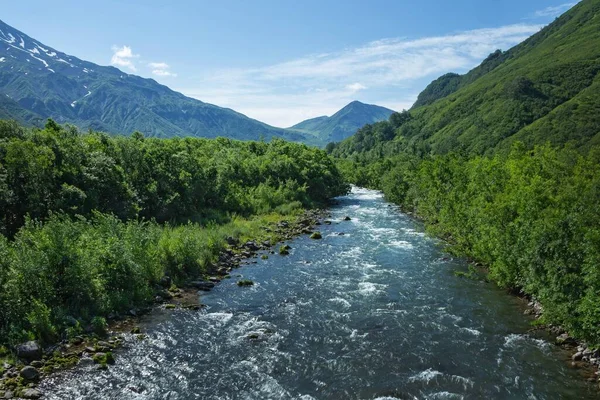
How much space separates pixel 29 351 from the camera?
2425 cm

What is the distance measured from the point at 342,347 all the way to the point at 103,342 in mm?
16089

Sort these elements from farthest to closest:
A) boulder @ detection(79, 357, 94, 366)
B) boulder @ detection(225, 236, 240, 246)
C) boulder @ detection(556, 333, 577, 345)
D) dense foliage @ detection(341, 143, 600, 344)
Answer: boulder @ detection(225, 236, 240, 246) → boulder @ detection(556, 333, 577, 345) → boulder @ detection(79, 357, 94, 366) → dense foliage @ detection(341, 143, 600, 344)

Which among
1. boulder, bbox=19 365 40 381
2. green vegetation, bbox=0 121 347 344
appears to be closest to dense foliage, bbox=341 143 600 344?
green vegetation, bbox=0 121 347 344

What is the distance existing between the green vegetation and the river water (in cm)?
468

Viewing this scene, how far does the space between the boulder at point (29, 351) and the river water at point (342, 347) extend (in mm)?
2695

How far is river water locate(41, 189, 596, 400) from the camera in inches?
862

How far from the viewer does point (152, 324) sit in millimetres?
30516

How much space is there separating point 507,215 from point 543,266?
381 inches

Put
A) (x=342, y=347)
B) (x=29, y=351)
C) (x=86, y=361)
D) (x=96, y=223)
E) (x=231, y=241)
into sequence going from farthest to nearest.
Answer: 1. (x=231, y=241)
2. (x=96, y=223)
3. (x=342, y=347)
4. (x=86, y=361)
5. (x=29, y=351)

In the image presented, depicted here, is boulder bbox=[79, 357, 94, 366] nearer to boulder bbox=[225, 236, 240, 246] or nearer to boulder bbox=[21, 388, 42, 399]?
boulder bbox=[21, 388, 42, 399]

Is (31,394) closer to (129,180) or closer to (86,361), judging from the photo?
(86,361)

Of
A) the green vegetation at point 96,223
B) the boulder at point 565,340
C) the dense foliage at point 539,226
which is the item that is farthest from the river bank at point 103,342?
the boulder at point 565,340

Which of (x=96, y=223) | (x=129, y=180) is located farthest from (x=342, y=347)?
(x=129, y=180)

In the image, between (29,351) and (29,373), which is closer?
(29,373)
